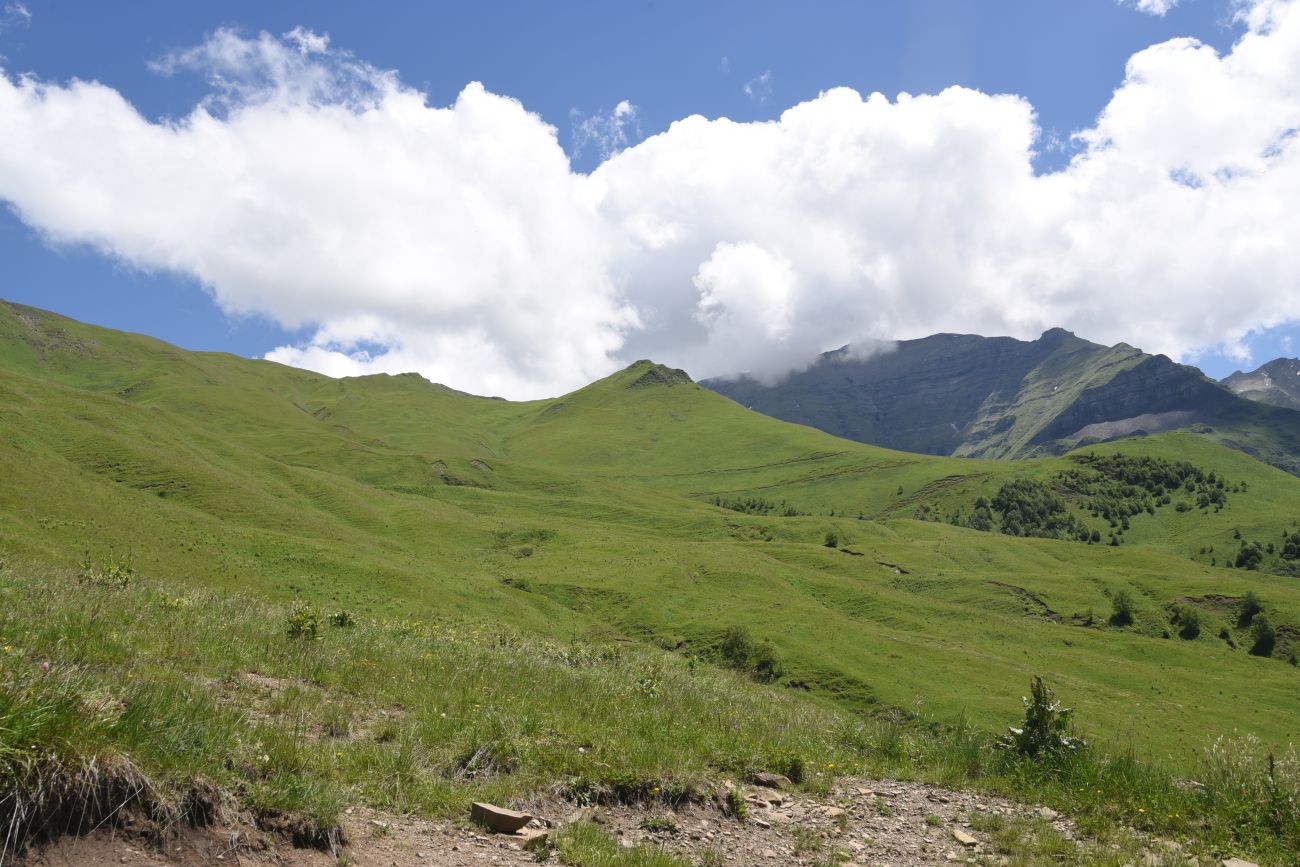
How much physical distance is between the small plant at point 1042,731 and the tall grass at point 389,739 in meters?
0.48

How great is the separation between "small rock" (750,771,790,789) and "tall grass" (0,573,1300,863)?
169 mm

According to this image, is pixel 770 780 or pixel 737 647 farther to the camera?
pixel 737 647

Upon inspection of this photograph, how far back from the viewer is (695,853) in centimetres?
900

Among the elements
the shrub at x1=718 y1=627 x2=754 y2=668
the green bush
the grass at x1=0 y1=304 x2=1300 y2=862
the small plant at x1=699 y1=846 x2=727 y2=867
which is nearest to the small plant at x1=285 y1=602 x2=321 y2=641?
the grass at x1=0 y1=304 x2=1300 y2=862

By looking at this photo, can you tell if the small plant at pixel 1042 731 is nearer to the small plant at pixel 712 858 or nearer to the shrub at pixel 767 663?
the small plant at pixel 712 858

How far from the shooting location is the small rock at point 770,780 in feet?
38.8

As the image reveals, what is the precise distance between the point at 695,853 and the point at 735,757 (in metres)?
3.39

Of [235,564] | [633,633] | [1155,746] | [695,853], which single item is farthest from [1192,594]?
[695,853]

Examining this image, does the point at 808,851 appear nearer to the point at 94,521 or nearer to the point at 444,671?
the point at 444,671

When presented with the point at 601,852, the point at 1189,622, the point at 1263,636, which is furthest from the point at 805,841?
the point at 1263,636

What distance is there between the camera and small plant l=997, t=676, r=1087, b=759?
46.9 feet

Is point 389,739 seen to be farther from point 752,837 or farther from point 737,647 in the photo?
point 737,647

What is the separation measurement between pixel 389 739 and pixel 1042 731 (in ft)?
39.6

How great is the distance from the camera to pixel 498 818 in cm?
874
